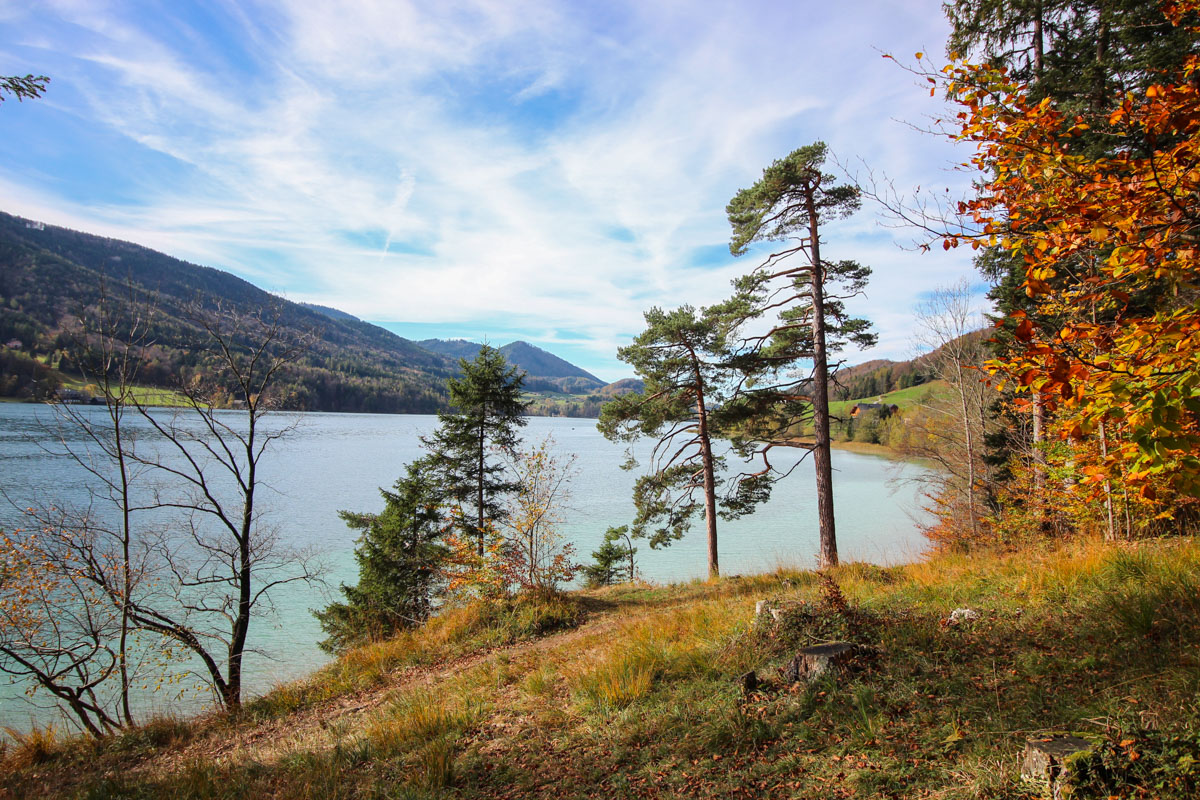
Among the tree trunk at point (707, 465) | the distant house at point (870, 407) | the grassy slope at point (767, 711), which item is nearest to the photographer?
the grassy slope at point (767, 711)

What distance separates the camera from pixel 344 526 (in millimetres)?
24422

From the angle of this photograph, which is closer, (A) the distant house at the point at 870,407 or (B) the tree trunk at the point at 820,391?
(A) the distant house at the point at 870,407

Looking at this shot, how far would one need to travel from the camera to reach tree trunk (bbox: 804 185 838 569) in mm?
11320

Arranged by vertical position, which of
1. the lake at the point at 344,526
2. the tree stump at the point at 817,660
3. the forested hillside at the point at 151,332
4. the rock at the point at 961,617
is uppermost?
the forested hillside at the point at 151,332

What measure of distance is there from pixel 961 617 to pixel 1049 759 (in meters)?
2.82

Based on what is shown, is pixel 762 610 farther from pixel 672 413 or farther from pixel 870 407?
pixel 870 407

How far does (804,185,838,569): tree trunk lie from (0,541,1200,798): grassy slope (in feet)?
13.2

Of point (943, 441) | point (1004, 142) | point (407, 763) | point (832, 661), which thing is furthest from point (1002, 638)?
point (943, 441)

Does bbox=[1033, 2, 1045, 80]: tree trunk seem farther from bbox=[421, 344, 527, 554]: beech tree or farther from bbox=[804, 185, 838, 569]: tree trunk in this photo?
bbox=[421, 344, 527, 554]: beech tree

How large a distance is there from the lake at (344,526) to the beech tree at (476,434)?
174 inches

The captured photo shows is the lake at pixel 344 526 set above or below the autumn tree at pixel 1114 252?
below

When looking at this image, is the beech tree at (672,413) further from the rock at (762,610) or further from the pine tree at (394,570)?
the rock at (762,610)

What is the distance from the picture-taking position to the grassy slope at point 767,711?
3.23 m

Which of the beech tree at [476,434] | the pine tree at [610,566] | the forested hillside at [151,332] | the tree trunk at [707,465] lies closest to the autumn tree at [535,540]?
the forested hillside at [151,332]
